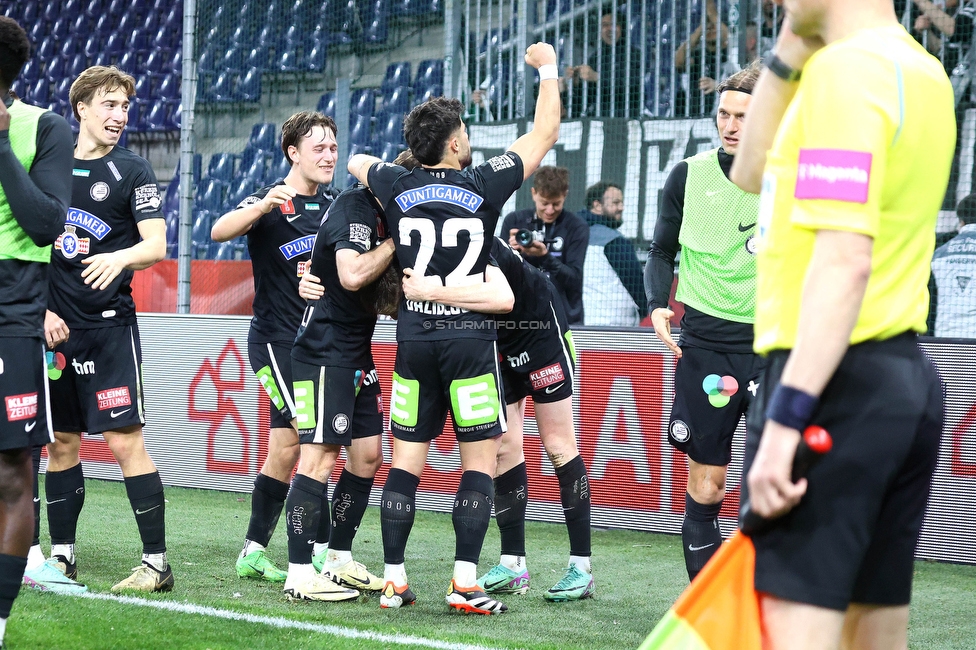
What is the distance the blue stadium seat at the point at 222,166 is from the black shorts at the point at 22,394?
6.43m

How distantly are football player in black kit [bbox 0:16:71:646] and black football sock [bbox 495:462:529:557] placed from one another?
2096mm

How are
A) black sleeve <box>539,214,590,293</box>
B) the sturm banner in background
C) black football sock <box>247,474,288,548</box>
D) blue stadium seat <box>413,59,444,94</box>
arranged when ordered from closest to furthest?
black football sock <box>247,474,288,548</box>, the sturm banner in background, black sleeve <box>539,214,590,293</box>, blue stadium seat <box>413,59,444,94</box>

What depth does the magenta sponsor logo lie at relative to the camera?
5.38 ft

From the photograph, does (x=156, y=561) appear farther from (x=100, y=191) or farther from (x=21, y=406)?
(x=100, y=191)

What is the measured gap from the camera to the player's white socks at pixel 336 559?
4559mm

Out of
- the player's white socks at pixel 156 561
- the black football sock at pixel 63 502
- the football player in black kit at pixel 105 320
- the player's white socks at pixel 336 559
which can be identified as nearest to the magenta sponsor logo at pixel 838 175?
the football player in black kit at pixel 105 320

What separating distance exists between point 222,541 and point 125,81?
8.01ft

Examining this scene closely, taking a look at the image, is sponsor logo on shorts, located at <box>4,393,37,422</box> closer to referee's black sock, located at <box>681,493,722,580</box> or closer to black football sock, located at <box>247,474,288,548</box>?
→ black football sock, located at <box>247,474,288,548</box>

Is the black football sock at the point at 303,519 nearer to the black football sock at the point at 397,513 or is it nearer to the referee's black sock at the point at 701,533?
the black football sock at the point at 397,513

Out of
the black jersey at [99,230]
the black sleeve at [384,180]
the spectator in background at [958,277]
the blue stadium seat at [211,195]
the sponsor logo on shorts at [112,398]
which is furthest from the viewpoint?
the blue stadium seat at [211,195]

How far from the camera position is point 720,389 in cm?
382

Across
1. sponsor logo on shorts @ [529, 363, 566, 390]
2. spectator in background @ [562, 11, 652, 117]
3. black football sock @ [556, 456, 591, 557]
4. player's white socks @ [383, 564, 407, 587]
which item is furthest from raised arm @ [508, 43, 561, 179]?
spectator in background @ [562, 11, 652, 117]

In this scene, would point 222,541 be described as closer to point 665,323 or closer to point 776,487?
point 665,323

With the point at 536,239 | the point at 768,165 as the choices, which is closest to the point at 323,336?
the point at 536,239
